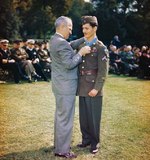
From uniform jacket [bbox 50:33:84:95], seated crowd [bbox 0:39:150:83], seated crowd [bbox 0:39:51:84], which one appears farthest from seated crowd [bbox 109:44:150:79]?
uniform jacket [bbox 50:33:84:95]

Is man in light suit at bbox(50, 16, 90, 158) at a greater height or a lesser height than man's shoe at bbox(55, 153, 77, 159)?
greater

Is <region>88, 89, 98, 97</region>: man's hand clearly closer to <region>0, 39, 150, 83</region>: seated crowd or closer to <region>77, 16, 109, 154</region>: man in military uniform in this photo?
<region>77, 16, 109, 154</region>: man in military uniform

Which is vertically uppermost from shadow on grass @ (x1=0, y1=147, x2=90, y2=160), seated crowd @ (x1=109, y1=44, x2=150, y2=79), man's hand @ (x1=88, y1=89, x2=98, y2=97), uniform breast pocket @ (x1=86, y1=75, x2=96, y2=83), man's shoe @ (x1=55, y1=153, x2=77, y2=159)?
uniform breast pocket @ (x1=86, y1=75, x2=96, y2=83)

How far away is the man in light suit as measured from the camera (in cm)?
532

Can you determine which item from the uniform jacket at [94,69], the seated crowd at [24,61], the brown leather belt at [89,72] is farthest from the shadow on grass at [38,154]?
the seated crowd at [24,61]

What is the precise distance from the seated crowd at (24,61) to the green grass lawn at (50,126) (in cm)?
155

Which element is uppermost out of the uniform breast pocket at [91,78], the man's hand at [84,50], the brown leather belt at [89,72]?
the man's hand at [84,50]

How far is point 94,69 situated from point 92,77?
122 mm

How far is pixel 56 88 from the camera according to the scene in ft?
18.2

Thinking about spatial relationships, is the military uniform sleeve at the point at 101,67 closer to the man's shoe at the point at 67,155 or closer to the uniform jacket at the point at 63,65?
the uniform jacket at the point at 63,65

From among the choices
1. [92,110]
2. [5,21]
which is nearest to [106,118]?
[92,110]

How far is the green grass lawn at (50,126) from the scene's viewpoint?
5801 mm

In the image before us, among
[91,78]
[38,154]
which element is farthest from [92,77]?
[38,154]

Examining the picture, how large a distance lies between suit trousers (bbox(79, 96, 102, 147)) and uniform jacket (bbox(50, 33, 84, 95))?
0.33m
